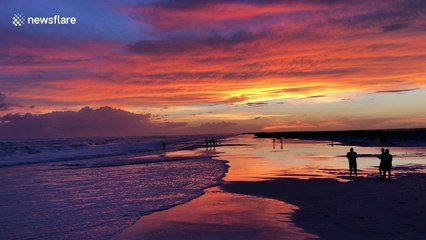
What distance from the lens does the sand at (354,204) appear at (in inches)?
409

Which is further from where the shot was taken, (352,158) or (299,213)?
(352,158)

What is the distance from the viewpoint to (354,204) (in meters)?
13.9

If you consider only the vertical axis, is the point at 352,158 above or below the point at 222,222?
above

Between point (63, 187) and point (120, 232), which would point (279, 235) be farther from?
point (63, 187)

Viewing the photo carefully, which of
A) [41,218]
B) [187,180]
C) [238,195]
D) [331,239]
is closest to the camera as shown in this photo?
[331,239]

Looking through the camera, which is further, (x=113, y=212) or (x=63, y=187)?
(x=63, y=187)

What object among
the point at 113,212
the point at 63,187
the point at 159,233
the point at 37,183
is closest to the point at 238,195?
the point at 113,212

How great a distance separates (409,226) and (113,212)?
29.0 ft

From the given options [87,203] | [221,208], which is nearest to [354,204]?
[221,208]

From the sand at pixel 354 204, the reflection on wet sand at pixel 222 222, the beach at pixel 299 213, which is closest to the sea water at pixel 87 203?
the reflection on wet sand at pixel 222 222

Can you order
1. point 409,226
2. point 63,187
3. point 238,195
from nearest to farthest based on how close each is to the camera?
1. point 409,226
2. point 238,195
3. point 63,187

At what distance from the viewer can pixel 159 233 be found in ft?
35.7

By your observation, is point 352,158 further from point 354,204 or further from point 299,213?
point 299,213

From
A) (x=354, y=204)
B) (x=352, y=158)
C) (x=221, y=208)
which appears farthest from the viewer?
(x=352, y=158)
